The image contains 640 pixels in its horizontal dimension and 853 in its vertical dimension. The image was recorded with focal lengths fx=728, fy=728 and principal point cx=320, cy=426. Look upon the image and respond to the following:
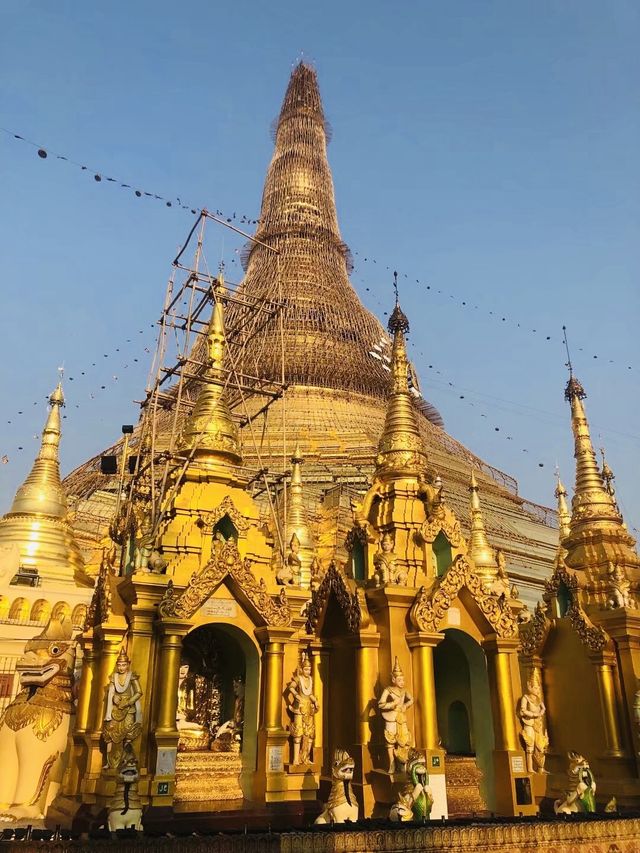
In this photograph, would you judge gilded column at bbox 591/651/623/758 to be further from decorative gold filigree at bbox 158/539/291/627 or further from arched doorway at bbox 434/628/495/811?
decorative gold filigree at bbox 158/539/291/627

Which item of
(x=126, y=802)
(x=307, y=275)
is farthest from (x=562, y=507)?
(x=307, y=275)

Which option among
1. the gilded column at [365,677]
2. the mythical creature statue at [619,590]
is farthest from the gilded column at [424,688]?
the mythical creature statue at [619,590]

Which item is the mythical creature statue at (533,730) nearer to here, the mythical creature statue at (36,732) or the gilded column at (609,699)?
the gilded column at (609,699)

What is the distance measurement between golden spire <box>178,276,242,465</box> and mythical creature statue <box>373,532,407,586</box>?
14.9 feet

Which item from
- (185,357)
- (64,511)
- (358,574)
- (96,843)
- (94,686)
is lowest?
(96,843)

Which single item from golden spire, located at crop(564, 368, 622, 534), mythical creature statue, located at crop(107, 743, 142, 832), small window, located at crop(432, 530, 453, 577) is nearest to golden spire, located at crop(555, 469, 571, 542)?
golden spire, located at crop(564, 368, 622, 534)

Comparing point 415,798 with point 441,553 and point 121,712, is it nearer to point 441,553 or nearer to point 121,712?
point 121,712

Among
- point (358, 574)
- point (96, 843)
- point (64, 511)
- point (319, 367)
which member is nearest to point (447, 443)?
point (319, 367)

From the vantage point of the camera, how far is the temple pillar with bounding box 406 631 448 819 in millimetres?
11789

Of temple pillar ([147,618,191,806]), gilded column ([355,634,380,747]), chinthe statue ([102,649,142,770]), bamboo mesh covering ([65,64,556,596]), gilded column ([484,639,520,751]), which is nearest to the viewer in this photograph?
chinthe statue ([102,649,142,770])

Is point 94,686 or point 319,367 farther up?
point 319,367

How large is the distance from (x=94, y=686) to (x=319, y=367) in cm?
3173

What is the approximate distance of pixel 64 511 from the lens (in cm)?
2592

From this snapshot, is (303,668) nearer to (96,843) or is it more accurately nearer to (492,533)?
(96,843)
